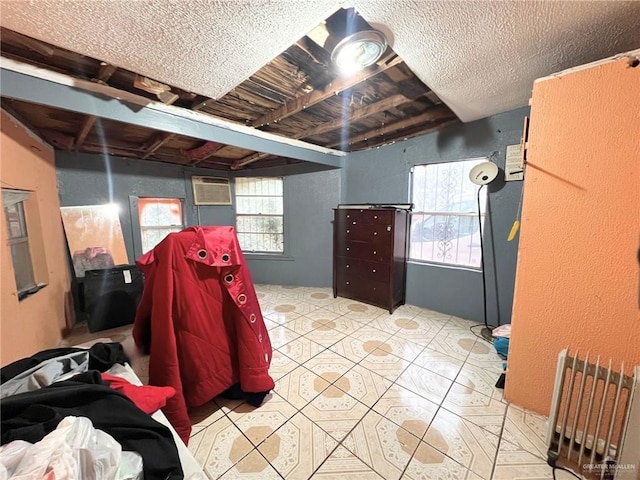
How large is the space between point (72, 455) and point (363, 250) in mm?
3036

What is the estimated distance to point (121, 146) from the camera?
10.2 feet

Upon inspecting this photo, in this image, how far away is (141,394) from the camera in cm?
103

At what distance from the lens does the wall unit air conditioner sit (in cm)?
419

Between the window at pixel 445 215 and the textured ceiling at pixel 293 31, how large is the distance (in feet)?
4.63

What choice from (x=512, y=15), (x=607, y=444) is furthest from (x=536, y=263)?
(x=512, y=15)

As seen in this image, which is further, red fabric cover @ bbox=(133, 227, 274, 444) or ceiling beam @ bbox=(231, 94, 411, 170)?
ceiling beam @ bbox=(231, 94, 411, 170)

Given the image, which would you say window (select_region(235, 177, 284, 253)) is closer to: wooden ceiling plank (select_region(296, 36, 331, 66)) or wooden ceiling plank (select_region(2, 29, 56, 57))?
wooden ceiling plank (select_region(296, 36, 331, 66))

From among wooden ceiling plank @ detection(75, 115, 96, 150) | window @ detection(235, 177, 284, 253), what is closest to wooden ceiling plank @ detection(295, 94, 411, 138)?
window @ detection(235, 177, 284, 253)

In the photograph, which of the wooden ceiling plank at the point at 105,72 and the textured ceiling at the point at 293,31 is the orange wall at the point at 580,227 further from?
the wooden ceiling plank at the point at 105,72

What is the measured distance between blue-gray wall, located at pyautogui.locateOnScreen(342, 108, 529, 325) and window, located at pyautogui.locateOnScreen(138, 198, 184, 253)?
10.1 feet

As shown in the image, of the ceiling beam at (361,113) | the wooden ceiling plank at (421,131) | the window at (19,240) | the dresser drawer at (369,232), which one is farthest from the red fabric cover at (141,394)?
the wooden ceiling plank at (421,131)

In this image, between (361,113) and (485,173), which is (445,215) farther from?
(361,113)

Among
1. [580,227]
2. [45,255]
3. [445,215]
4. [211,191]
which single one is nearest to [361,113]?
[445,215]

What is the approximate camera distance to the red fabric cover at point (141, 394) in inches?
39.0
